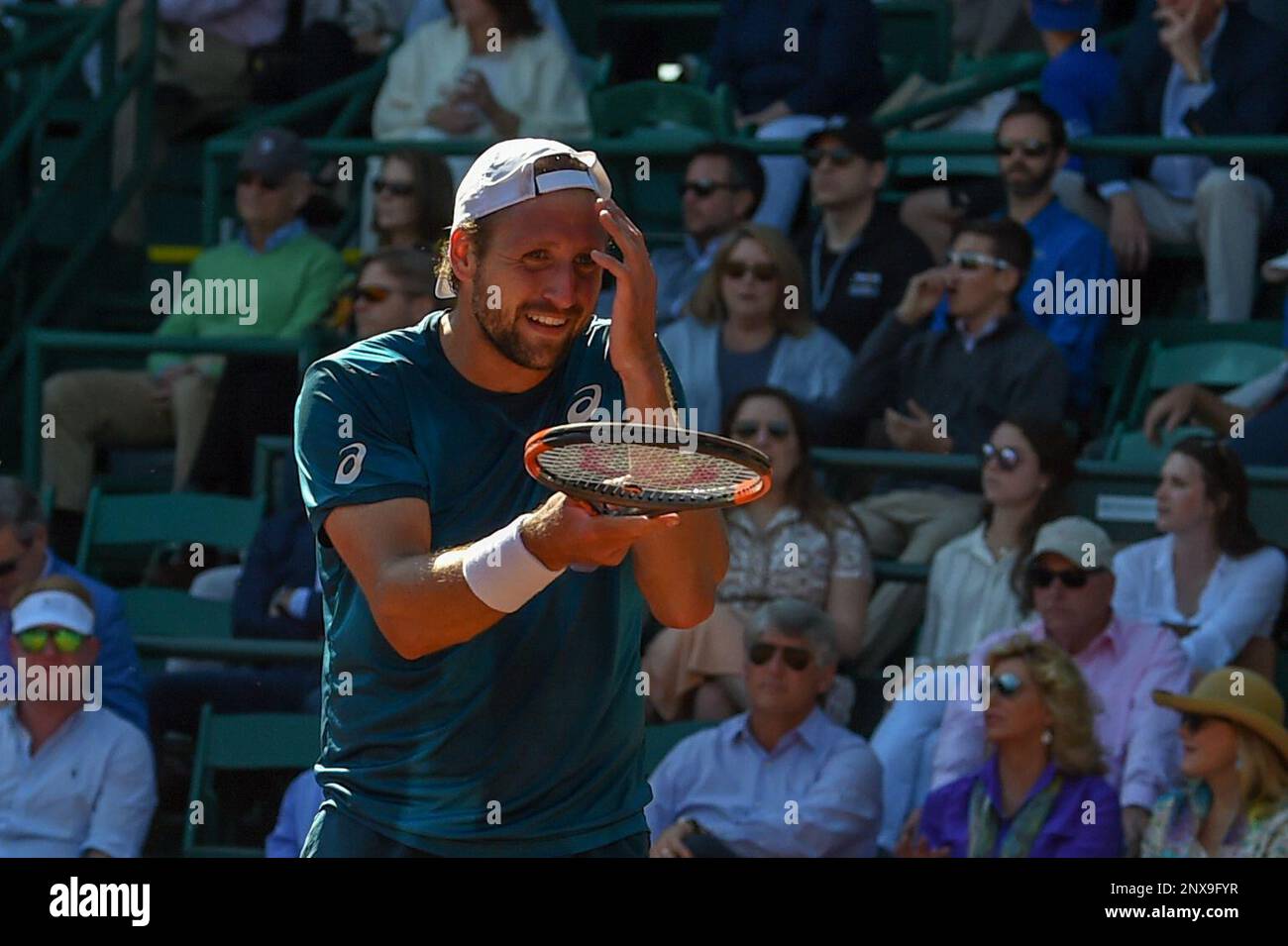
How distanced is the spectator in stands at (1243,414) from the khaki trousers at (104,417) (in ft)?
9.74

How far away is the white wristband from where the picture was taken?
299 centimetres

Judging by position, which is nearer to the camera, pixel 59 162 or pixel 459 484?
pixel 459 484

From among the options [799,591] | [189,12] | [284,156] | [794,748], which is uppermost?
[189,12]

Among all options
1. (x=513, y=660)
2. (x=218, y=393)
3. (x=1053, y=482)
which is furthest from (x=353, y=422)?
(x=218, y=393)

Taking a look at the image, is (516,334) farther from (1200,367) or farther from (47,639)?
(1200,367)

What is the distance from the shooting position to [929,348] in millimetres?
6938

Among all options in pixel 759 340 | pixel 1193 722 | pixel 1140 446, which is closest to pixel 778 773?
pixel 1193 722

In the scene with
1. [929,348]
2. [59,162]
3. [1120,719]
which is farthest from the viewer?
[59,162]

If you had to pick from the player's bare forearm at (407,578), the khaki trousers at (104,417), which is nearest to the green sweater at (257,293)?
the khaki trousers at (104,417)

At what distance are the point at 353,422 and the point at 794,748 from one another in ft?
9.93

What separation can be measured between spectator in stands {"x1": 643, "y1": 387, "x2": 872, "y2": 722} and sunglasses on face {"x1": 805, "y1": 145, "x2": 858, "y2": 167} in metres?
1.15

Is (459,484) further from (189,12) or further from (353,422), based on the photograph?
(189,12)

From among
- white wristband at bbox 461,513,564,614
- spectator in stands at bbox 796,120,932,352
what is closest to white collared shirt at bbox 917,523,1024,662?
spectator in stands at bbox 796,120,932,352

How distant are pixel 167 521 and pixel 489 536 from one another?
434 centimetres
